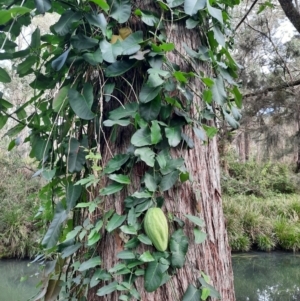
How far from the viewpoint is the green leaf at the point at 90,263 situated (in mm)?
774

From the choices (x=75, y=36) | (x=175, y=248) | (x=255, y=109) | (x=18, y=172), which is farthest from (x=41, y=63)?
(x=18, y=172)

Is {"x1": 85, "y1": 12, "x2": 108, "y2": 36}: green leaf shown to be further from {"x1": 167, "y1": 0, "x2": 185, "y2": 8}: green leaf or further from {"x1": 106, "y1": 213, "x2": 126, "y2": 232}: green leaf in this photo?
{"x1": 106, "y1": 213, "x2": 126, "y2": 232}: green leaf

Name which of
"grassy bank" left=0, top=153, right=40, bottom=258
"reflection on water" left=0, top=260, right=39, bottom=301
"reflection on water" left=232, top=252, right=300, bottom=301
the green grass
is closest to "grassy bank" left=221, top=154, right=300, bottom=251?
the green grass

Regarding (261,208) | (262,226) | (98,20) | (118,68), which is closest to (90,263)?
(118,68)

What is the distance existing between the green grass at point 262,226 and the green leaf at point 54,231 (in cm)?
610

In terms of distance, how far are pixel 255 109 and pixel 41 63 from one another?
355cm

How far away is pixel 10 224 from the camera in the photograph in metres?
6.78

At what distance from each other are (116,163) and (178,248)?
0.78ft

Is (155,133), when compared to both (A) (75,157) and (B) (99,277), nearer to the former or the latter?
(A) (75,157)

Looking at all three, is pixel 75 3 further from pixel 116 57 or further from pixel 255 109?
pixel 255 109

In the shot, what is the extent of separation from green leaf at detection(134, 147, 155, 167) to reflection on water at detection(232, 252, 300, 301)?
13.9 ft

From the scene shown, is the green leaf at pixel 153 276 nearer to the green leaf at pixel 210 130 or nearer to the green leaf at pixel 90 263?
the green leaf at pixel 90 263

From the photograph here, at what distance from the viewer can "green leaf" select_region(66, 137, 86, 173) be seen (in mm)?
898

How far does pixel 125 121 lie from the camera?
0.82 meters
